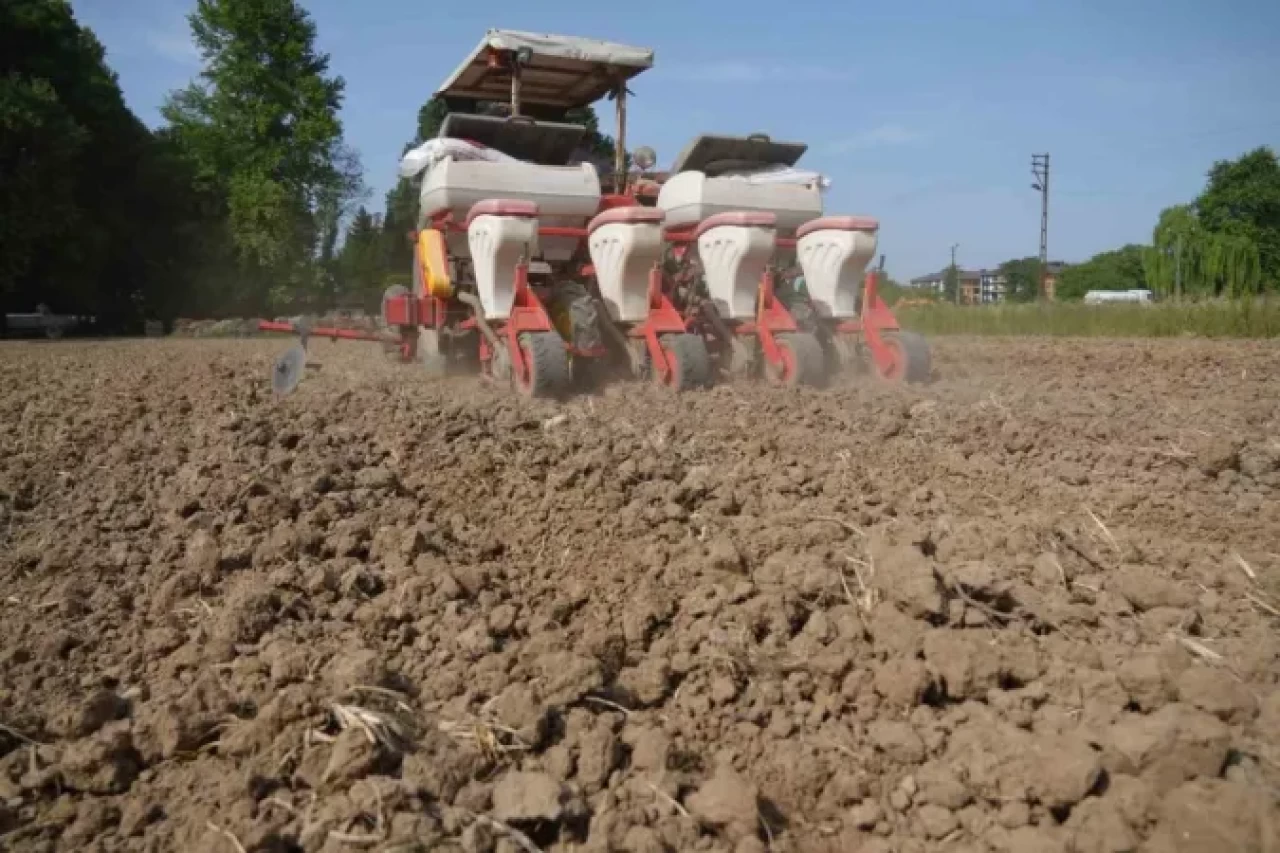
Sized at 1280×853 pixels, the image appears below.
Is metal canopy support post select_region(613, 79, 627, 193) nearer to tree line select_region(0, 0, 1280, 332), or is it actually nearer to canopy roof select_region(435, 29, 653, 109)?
canopy roof select_region(435, 29, 653, 109)

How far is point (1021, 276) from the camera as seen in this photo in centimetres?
8275

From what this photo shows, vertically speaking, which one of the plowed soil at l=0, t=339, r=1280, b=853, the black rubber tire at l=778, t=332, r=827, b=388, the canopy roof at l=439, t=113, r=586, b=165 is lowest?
the plowed soil at l=0, t=339, r=1280, b=853

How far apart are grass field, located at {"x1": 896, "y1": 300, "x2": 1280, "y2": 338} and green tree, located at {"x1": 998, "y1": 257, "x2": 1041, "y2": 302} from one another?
5585 cm

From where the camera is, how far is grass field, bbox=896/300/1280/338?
15.6m

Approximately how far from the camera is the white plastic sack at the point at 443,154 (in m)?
7.79

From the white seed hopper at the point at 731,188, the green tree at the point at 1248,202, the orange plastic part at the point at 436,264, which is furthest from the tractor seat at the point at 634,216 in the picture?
the green tree at the point at 1248,202

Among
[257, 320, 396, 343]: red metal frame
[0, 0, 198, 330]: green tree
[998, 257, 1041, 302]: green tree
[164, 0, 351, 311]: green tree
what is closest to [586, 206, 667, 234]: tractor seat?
[257, 320, 396, 343]: red metal frame

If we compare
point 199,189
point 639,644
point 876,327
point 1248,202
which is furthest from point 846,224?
point 1248,202

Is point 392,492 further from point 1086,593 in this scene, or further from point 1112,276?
point 1112,276

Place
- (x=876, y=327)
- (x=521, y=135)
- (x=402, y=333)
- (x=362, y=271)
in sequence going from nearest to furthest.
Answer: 1. (x=876, y=327)
2. (x=521, y=135)
3. (x=402, y=333)
4. (x=362, y=271)

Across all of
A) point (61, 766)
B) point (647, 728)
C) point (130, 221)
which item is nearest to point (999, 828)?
point (647, 728)

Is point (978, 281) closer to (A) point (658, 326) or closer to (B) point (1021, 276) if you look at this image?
(B) point (1021, 276)

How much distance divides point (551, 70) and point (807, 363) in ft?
12.6

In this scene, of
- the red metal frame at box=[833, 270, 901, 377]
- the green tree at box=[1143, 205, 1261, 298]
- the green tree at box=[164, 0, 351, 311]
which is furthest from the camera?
the green tree at box=[164, 0, 351, 311]
